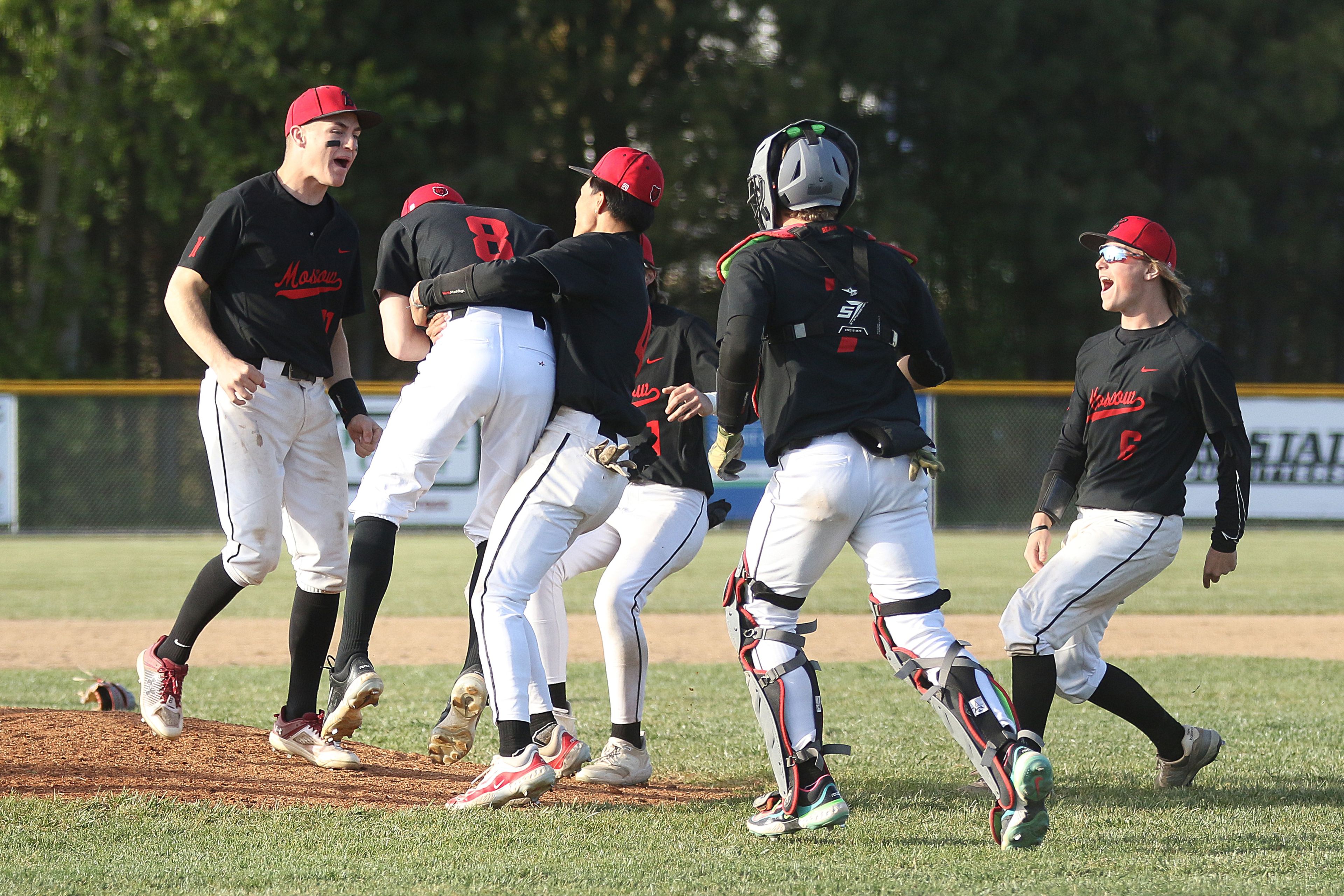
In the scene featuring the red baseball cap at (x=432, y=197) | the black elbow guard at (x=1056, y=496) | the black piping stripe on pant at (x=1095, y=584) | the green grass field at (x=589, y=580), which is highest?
the red baseball cap at (x=432, y=197)

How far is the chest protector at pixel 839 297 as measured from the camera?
3.95 m

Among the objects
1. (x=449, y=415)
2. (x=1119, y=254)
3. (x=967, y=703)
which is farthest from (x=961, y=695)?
(x=1119, y=254)

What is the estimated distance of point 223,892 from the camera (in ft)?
11.1

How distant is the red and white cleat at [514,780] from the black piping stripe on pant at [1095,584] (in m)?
1.76

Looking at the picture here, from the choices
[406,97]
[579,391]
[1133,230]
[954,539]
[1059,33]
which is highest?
[1059,33]

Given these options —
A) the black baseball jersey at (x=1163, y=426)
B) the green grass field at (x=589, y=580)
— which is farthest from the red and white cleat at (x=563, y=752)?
the green grass field at (x=589, y=580)

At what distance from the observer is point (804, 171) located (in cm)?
404

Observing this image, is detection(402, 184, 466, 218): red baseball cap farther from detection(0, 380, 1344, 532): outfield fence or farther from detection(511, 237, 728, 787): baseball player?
detection(0, 380, 1344, 532): outfield fence

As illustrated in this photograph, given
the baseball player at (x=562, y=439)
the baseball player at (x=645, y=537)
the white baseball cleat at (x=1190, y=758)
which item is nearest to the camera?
the baseball player at (x=562, y=439)

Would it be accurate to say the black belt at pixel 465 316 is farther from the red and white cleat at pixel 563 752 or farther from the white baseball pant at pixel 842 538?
the red and white cleat at pixel 563 752

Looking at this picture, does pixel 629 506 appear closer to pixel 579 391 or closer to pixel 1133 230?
pixel 579 391

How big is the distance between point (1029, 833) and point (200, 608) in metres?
3.01

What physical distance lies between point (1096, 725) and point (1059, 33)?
2594 cm

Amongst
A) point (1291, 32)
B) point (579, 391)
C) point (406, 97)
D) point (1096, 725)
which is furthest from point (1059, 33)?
point (579, 391)
